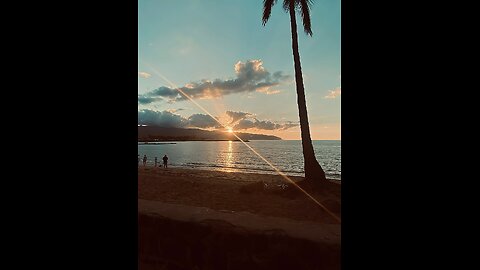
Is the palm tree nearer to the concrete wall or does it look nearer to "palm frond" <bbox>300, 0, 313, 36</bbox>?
"palm frond" <bbox>300, 0, 313, 36</bbox>

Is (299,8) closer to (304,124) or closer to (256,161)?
(304,124)

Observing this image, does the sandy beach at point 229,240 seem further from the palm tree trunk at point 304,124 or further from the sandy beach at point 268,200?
the palm tree trunk at point 304,124

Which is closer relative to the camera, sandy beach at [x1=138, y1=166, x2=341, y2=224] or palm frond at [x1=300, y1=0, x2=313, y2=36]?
sandy beach at [x1=138, y1=166, x2=341, y2=224]

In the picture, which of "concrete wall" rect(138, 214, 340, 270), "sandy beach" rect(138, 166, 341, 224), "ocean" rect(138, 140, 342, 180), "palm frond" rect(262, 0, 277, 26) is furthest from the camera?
"ocean" rect(138, 140, 342, 180)

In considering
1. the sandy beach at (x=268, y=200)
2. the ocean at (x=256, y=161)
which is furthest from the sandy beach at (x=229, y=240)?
the ocean at (x=256, y=161)

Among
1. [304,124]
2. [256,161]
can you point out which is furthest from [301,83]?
[256,161]

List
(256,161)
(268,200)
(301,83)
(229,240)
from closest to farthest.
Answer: (229,240)
(268,200)
(301,83)
(256,161)

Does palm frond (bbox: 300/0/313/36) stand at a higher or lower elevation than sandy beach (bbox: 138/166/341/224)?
higher

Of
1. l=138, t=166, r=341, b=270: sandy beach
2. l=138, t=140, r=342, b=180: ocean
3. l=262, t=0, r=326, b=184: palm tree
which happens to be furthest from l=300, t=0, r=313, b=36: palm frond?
l=138, t=140, r=342, b=180: ocean
